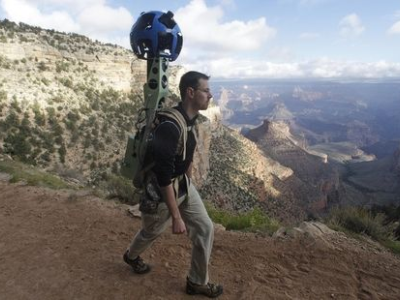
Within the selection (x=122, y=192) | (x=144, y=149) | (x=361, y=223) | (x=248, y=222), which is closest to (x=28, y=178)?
(x=122, y=192)

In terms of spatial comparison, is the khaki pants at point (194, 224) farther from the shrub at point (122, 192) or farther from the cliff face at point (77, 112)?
the cliff face at point (77, 112)

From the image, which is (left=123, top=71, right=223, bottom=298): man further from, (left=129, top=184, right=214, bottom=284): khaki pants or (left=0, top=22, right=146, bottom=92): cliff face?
(left=0, top=22, right=146, bottom=92): cliff face

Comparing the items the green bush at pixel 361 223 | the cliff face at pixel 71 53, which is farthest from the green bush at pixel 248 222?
the cliff face at pixel 71 53

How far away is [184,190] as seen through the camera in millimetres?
3861

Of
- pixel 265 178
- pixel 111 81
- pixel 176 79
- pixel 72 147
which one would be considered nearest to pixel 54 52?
pixel 111 81

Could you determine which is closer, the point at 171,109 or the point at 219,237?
the point at 171,109

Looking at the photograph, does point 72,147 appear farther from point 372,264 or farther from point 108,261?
point 372,264

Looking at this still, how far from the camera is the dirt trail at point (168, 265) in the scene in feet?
14.4

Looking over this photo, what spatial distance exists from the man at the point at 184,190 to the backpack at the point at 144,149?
64 millimetres

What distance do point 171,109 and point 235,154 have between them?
51.2m

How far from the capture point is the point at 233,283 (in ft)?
15.0

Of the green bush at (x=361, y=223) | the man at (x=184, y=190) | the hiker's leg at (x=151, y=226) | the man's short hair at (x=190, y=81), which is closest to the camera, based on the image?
the man at (x=184, y=190)

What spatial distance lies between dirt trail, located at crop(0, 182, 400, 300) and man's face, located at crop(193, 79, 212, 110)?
2220 millimetres

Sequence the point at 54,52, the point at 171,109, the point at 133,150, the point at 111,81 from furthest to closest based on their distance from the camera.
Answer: the point at 111,81
the point at 54,52
the point at 133,150
the point at 171,109
